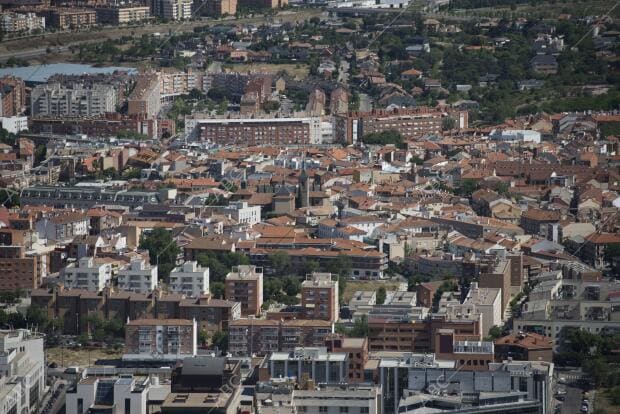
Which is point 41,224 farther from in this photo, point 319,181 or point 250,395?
point 250,395

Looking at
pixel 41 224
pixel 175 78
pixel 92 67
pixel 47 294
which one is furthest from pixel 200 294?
pixel 92 67

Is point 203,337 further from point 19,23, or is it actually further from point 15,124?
point 19,23

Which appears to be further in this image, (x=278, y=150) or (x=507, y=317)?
(x=278, y=150)

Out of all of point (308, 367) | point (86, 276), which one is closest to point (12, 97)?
point (86, 276)

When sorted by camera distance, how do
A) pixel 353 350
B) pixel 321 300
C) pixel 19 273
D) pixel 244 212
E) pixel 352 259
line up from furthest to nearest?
pixel 244 212
pixel 352 259
pixel 19 273
pixel 321 300
pixel 353 350

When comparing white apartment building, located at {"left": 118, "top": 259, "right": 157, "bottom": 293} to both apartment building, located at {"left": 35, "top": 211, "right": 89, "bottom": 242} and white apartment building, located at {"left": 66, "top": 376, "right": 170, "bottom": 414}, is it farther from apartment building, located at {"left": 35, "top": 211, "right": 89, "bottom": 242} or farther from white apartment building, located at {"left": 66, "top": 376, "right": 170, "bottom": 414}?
white apartment building, located at {"left": 66, "top": 376, "right": 170, "bottom": 414}

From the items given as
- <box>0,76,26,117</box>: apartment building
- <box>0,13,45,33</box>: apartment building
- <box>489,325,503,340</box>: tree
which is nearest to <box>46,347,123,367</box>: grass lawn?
<box>489,325,503,340</box>: tree
